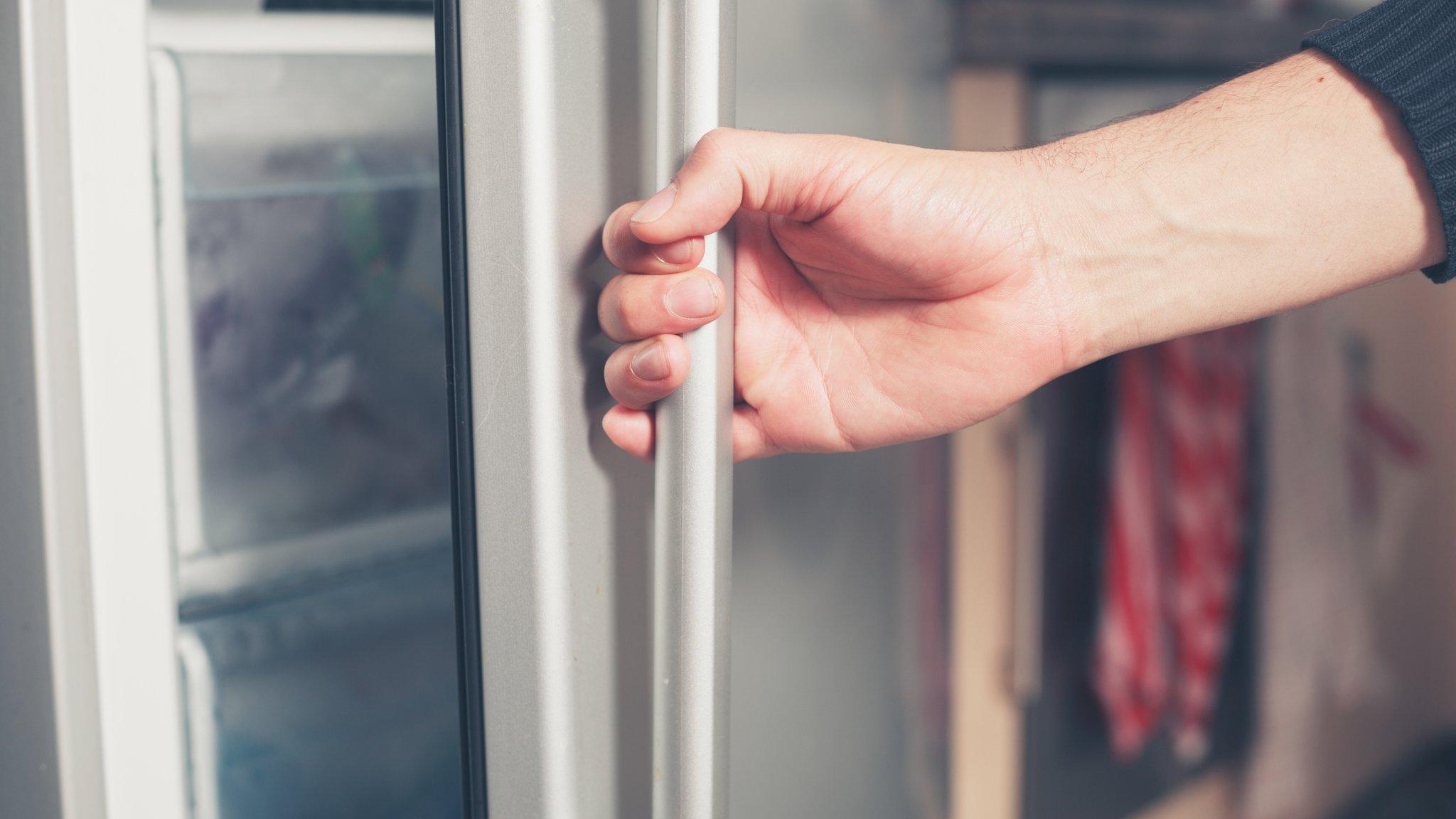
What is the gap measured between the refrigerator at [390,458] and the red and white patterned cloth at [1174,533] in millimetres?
427

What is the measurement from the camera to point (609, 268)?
402mm

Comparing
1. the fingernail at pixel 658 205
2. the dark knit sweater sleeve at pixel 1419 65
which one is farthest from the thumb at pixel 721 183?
the dark knit sweater sleeve at pixel 1419 65

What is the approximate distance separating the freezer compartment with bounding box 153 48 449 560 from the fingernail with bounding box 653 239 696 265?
0.23m

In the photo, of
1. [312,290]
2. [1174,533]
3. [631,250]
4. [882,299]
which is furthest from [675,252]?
[1174,533]

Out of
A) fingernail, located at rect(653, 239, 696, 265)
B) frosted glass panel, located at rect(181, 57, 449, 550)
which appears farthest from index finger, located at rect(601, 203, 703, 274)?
frosted glass panel, located at rect(181, 57, 449, 550)

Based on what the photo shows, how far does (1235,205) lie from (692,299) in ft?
1.22

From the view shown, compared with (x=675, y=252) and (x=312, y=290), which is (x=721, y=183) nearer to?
(x=675, y=252)

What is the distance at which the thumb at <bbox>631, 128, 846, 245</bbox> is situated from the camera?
38cm

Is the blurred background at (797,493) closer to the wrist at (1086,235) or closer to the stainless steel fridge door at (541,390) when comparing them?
the stainless steel fridge door at (541,390)

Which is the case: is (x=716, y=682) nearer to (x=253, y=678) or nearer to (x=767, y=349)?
(x=767, y=349)

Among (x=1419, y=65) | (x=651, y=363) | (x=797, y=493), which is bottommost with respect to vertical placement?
(x=797, y=493)

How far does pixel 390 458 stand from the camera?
726 millimetres

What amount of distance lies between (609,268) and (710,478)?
85 mm

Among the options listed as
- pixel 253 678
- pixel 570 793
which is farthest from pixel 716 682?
pixel 253 678
